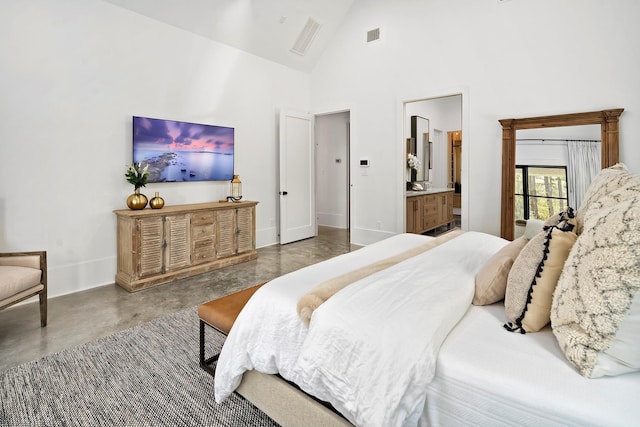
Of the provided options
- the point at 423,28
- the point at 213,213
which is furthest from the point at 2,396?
the point at 423,28

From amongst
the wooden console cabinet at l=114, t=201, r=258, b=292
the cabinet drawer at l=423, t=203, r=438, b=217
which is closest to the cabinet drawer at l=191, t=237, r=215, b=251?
the wooden console cabinet at l=114, t=201, r=258, b=292

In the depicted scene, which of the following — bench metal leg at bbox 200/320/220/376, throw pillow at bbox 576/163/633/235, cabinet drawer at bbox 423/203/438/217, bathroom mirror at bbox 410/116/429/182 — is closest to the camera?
throw pillow at bbox 576/163/633/235

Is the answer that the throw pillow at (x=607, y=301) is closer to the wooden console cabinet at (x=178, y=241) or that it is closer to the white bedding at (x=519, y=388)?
the white bedding at (x=519, y=388)

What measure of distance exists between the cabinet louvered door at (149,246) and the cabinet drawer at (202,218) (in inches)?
16.0

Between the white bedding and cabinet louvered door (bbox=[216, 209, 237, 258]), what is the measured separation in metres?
3.61

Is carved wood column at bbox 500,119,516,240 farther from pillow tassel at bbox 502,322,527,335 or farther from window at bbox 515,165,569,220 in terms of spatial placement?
pillow tassel at bbox 502,322,527,335

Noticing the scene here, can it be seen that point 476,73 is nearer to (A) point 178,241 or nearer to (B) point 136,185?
(A) point 178,241

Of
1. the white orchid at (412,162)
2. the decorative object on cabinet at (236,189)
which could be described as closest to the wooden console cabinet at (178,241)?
the decorative object on cabinet at (236,189)

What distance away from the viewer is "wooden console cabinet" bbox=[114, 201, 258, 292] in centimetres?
359

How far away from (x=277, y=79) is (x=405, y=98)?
2.15m

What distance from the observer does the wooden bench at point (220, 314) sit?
184cm

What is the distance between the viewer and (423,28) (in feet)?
15.8

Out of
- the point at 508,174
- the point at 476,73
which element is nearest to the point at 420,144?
the point at 476,73

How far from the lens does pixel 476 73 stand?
14.4 ft
